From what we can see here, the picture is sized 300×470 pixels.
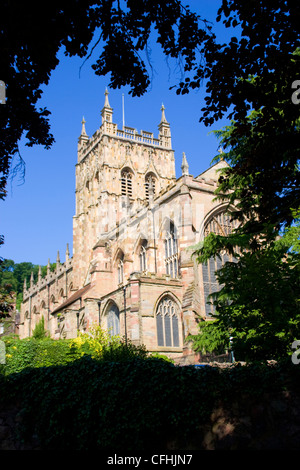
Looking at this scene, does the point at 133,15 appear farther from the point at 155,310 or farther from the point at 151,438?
the point at 155,310

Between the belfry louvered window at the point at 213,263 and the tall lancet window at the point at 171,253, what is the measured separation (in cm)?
210

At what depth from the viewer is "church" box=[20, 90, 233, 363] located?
25656mm

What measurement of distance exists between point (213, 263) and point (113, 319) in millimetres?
7827

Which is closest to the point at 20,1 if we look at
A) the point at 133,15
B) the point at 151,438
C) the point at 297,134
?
the point at 133,15

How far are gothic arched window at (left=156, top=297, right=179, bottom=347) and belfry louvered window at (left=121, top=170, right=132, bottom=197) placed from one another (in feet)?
67.7

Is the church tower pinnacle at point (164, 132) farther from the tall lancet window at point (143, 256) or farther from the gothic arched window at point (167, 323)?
the gothic arched window at point (167, 323)

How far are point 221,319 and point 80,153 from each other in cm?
4128

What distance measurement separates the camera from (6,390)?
1038cm

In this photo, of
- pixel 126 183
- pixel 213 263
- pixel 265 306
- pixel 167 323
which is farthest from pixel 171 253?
pixel 126 183

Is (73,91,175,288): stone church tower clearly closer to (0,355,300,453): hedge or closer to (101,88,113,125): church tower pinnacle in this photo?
(101,88,113,125): church tower pinnacle

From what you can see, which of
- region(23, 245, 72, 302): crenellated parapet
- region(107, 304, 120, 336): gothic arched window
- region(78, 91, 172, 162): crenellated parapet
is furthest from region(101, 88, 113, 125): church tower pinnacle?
region(107, 304, 120, 336): gothic arched window

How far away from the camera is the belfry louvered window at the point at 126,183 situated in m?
45.1

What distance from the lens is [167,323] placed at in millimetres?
25938

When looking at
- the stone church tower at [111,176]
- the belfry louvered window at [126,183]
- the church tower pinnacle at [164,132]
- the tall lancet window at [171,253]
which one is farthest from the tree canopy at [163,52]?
the church tower pinnacle at [164,132]
